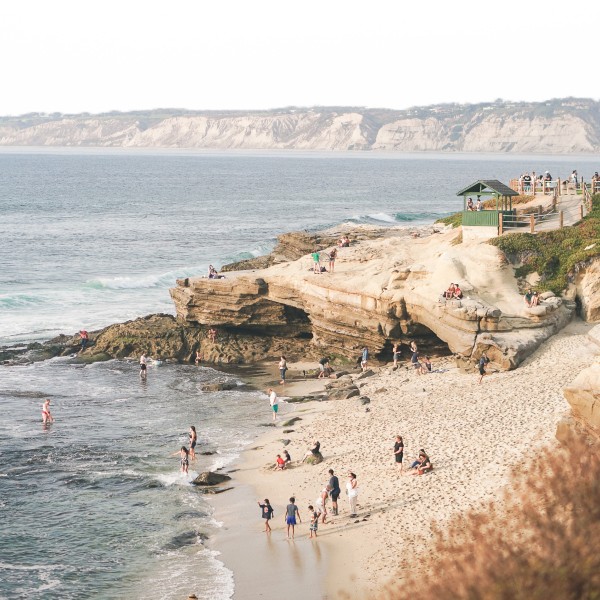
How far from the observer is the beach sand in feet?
68.2

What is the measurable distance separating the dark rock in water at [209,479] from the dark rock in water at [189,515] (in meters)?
1.94

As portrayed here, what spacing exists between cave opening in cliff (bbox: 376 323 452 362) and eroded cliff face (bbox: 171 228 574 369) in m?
0.08

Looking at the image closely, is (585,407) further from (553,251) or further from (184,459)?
(553,251)

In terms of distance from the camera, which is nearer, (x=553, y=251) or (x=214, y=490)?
(x=214, y=490)

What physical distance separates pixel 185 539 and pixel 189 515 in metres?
1.52

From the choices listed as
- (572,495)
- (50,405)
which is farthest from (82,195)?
(572,495)

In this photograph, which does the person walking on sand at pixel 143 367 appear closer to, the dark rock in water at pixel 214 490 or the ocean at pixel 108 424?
the ocean at pixel 108 424

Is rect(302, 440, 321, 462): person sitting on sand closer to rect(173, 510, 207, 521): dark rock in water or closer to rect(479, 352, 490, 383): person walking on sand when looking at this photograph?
rect(173, 510, 207, 521): dark rock in water

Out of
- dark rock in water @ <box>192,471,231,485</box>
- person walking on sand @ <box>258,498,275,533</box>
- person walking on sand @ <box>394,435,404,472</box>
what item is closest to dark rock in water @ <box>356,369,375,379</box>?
dark rock in water @ <box>192,471,231,485</box>

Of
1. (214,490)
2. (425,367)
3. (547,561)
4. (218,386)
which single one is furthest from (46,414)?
(547,561)

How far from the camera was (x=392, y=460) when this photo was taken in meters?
26.2

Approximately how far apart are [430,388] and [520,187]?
18.8 m

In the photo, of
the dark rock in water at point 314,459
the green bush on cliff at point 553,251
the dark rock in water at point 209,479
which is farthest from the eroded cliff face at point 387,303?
the dark rock in water at point 209,479

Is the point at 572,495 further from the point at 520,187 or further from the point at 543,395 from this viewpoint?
the point at 520,187
